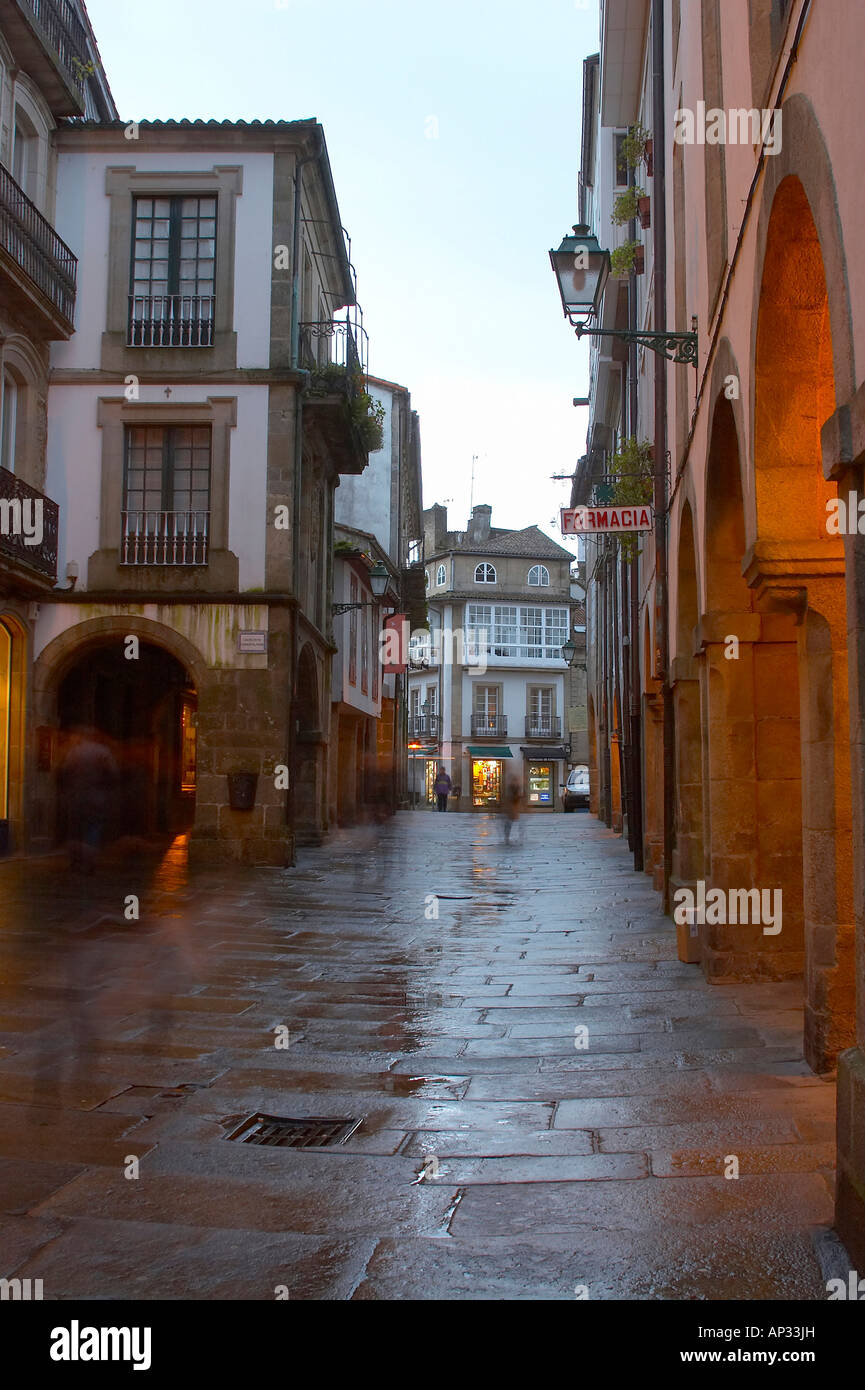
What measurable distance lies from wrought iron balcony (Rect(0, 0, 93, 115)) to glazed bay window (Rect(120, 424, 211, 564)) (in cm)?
474

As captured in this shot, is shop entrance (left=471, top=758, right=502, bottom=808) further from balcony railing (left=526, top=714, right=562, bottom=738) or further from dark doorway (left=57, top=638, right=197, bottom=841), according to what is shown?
dark doorway (left=57, top=638, right=197, bottom=841)

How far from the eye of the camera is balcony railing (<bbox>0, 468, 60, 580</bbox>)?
16062 mm

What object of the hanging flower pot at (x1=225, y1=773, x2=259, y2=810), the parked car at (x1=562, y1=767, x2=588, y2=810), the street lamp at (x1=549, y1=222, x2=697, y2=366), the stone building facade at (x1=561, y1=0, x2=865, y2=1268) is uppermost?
the street lamp at (x1=549, y1=222, x2=697, y2=366)

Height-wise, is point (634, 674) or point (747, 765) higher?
point (634, 674)

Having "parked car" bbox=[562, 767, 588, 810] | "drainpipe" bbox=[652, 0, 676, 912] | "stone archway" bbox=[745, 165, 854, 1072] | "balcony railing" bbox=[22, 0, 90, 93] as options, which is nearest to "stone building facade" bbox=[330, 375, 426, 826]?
"parked car" bbox=[562, 767, 588, 810]

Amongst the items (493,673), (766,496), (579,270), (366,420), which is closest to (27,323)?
(366,420)

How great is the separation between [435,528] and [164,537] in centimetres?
5254

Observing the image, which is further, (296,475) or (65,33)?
(296,475)

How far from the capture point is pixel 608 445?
93.2 feet

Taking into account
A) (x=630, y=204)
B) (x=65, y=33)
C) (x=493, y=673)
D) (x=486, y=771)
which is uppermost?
(x=65, y=33)

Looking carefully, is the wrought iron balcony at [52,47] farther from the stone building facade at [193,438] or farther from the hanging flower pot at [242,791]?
the hanging flower pot at [242,791]

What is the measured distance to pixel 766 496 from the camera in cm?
643

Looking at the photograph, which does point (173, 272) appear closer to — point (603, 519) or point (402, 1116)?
point (603, 519)

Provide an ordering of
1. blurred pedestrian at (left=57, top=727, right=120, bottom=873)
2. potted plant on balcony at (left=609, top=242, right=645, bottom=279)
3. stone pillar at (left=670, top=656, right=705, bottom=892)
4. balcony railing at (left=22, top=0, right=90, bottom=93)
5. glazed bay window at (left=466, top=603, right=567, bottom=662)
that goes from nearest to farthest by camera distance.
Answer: stone pillar at (left=670, top=656, right=705, bottom=892)
blurred pedestrian at (left=57, top=727, right=120, bottom=873)
potted plant on balcony at (left=609, top=242, right=645, bottom=279)
balcony railing at (left=22, top=0, right=90, bottom=93)
glazed bay window at (left=466, top=603, right=567, bottom=662)
